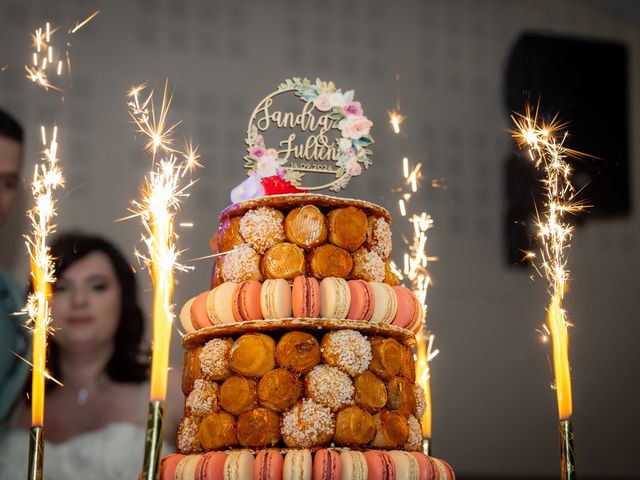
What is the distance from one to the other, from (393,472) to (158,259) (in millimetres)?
1668

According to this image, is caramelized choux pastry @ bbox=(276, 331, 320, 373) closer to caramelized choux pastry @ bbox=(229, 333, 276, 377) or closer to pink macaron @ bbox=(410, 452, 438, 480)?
caramelized choux pastry @ bbox=(229, 333, 276, 377)

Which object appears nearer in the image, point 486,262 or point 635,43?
point 486,262

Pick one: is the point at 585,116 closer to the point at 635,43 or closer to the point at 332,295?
the point at 635,43

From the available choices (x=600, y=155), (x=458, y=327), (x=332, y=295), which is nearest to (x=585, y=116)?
(x=600, y=155)

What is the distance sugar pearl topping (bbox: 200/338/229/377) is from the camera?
4.72m

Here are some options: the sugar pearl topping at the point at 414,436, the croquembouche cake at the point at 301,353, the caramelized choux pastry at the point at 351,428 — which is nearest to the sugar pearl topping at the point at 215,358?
the croquembouche cake at the point at 301,353

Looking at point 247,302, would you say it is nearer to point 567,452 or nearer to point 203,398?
point 203,398

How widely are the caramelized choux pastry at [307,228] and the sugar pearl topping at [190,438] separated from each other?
1.06 meters

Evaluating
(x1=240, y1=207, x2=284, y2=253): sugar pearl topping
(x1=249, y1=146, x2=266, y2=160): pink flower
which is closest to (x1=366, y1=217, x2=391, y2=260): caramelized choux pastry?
A: (x1=240, y1=207, x2=284, y2=253): sugar pearl topping

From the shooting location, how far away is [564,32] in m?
9.52

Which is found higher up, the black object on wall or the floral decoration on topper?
the black object on wall

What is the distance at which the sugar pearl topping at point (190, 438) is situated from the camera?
4.79 meters

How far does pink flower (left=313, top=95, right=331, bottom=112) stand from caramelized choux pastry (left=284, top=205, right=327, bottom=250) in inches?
38.0

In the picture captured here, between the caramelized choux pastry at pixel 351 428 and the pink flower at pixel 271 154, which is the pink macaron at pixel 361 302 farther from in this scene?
the pink flower at pixel 271 154
